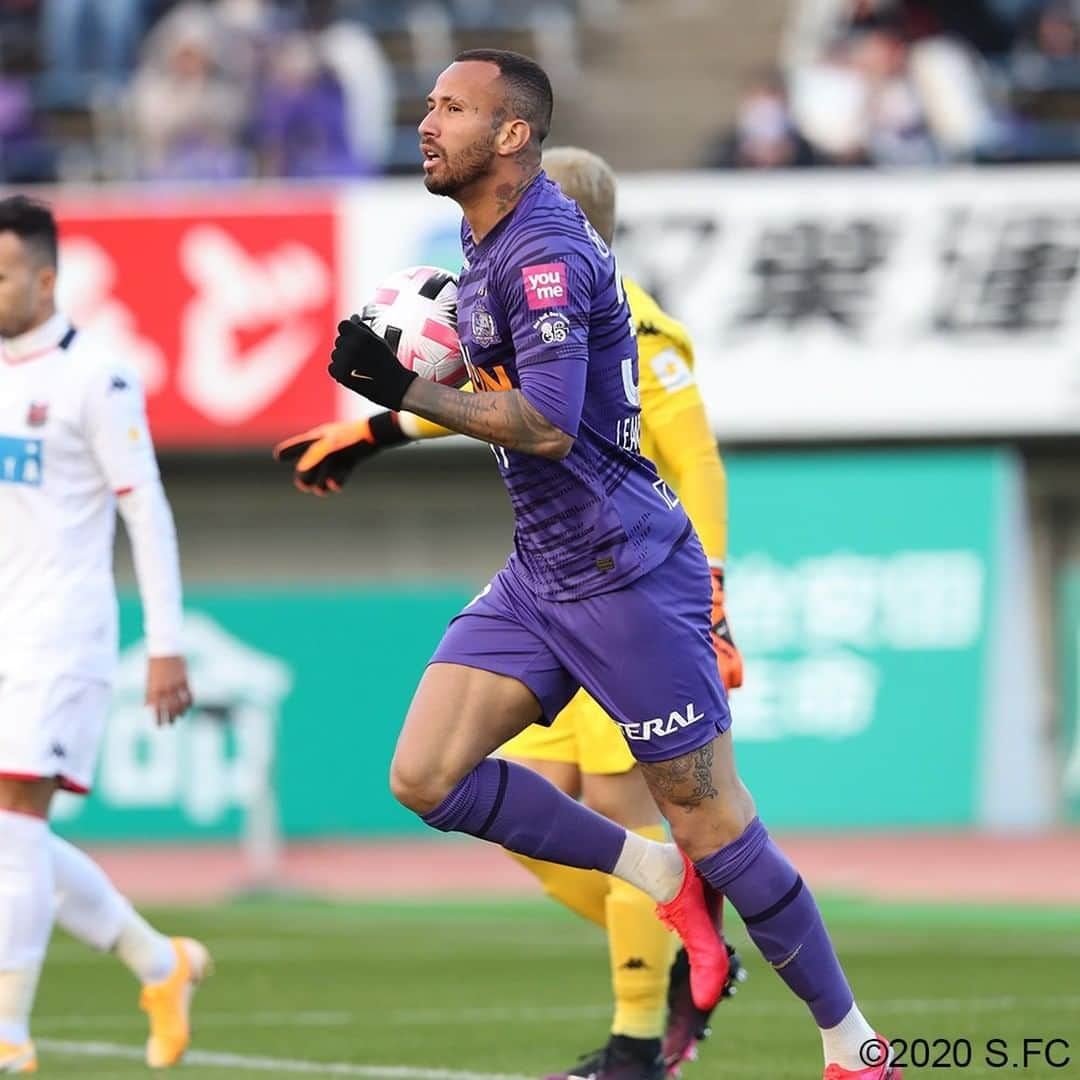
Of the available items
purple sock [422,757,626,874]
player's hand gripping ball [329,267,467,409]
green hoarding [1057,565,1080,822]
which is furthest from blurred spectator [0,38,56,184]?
purple sock [422,757,626,874]

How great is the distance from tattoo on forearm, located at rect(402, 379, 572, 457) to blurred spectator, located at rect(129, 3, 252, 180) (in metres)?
13.3

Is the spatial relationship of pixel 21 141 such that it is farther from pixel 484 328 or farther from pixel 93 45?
pixel 484 328

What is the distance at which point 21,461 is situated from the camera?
282 inches

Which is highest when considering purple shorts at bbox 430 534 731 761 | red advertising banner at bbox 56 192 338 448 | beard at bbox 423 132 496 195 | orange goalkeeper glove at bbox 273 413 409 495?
beard at bbox 423 132 496 195

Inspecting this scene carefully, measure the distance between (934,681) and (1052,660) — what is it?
6.00 ft

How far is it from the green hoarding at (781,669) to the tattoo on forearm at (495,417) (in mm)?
11164

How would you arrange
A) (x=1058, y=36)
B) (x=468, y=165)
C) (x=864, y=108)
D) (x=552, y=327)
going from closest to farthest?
(x=552, y=327), (x=468, y=165), (x=864, y=108), (x=1058, y=36)

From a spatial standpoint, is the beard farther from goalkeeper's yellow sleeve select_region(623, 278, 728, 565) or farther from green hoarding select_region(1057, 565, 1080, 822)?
green hoarding select_region(1057, 565, 1080, 822)

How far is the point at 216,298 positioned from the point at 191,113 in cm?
163

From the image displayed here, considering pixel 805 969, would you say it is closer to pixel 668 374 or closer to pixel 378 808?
pixel 668 374

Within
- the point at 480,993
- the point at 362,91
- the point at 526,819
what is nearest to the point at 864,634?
the point at 362,91

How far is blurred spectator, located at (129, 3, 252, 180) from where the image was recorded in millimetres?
18500

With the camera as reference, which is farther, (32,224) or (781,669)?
(781,669)

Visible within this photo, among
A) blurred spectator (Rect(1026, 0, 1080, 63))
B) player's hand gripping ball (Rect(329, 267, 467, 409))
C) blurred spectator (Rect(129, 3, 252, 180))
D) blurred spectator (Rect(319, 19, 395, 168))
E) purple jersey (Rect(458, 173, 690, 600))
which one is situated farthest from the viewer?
blurred spectator (Rect(1026, 0, 1080, 63))
